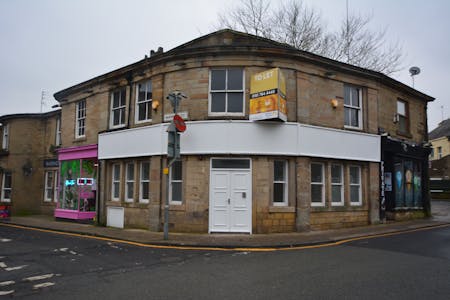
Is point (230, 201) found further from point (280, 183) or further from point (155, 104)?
point (155, 104)

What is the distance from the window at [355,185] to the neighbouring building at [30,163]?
16.4 m

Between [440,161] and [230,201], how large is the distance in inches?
1568

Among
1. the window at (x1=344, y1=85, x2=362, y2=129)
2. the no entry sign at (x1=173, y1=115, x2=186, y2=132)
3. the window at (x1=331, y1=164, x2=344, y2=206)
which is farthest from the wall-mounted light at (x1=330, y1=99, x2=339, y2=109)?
the no entry sign at (x1=173, y1=115, x2=186, y2=132)

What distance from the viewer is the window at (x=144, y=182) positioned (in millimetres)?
13765

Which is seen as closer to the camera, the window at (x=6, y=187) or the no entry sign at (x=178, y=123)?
the no entry sign at (x=178, y=123)

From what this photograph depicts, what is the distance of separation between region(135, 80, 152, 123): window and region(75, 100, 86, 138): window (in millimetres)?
4449

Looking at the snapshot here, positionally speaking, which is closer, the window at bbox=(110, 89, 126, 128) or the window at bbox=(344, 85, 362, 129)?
the window at bbox=(344, 85, 362, 129)

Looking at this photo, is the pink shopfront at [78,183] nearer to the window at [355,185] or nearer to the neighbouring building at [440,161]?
the window at [355,185]

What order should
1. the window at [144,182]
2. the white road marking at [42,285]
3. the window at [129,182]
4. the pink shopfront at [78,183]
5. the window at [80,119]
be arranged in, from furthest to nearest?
the window at [80,119] → the pink shopfront at [78,183] → the window at [129,182] → the window at [144,182] → the white road marking at [42,285]

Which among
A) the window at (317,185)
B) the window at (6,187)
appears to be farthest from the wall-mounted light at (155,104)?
the window at (6,187)

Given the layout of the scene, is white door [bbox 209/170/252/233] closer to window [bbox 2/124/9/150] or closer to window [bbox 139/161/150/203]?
window [bbox 139/161/150/203]

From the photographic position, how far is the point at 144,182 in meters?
13.9

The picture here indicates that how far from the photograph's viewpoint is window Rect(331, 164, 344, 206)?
44.8ft

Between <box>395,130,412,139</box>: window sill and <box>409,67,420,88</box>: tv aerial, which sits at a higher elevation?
<box>409,67,420,88</box>: tv aerial
